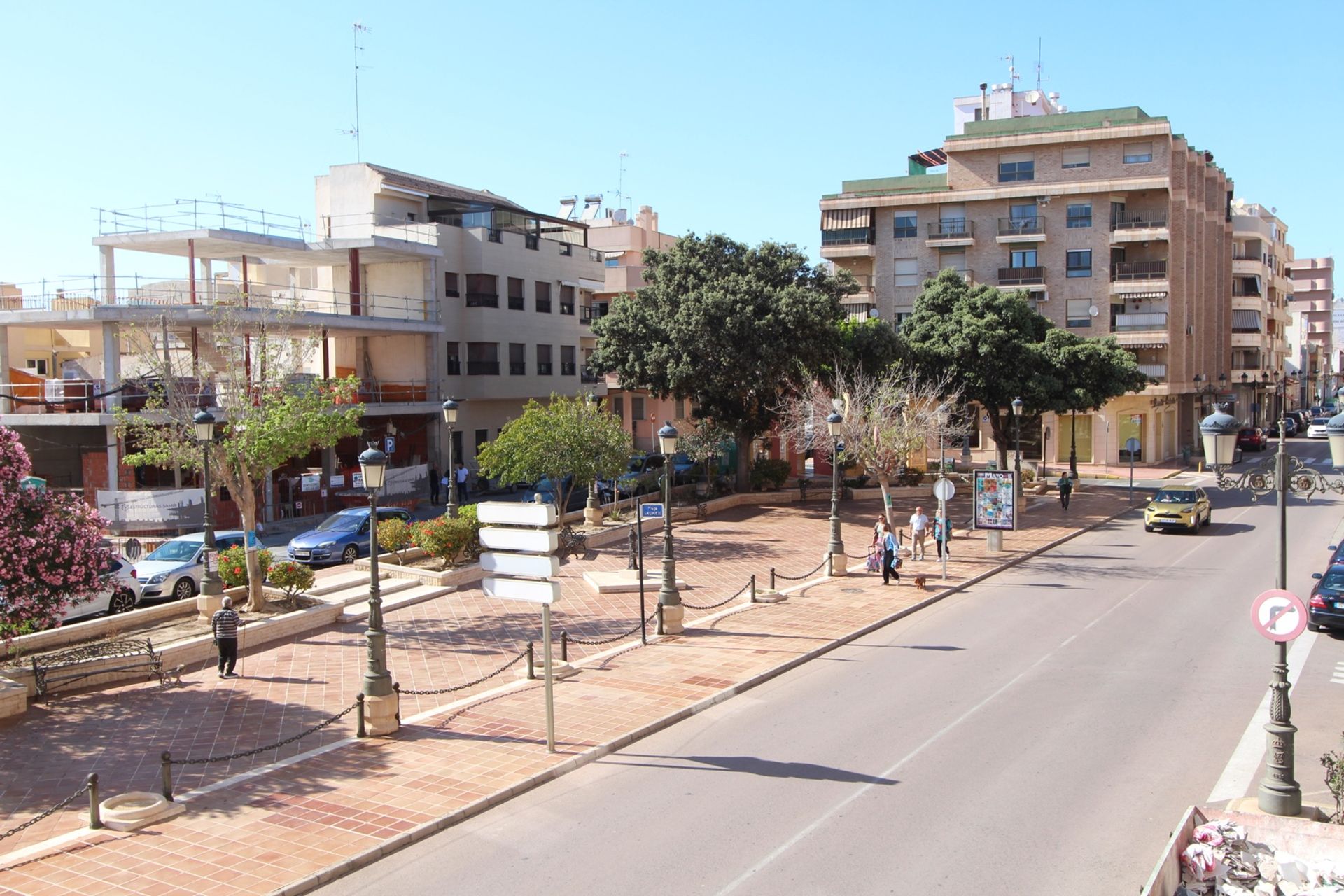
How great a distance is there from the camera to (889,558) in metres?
24.1

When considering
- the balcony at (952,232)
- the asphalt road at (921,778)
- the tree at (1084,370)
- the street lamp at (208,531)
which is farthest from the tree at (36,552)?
the balcony at (952,232)

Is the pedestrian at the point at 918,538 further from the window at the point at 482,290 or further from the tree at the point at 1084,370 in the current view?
the window at the point at 482,290

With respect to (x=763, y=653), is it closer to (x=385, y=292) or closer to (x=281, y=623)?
(x=281, y=623)

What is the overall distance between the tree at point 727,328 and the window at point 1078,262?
77.3ft

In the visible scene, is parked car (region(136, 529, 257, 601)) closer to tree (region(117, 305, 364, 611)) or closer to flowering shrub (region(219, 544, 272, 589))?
flowering shrub (region(219, 544, 272, 589))

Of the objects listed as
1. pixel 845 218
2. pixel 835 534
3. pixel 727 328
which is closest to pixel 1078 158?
pixel 845 218

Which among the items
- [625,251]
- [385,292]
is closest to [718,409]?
[385,292]

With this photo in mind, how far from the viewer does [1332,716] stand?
13.9 metres

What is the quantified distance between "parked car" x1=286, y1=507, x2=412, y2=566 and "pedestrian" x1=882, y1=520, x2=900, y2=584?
514 inches

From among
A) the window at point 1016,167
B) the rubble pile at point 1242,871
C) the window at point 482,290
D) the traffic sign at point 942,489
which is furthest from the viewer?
the window at point 1016,167

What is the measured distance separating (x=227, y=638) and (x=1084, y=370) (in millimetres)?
34558

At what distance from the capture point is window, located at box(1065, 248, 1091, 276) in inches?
2206

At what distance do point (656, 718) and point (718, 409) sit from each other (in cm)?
2429

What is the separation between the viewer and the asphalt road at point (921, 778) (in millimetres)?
9383
